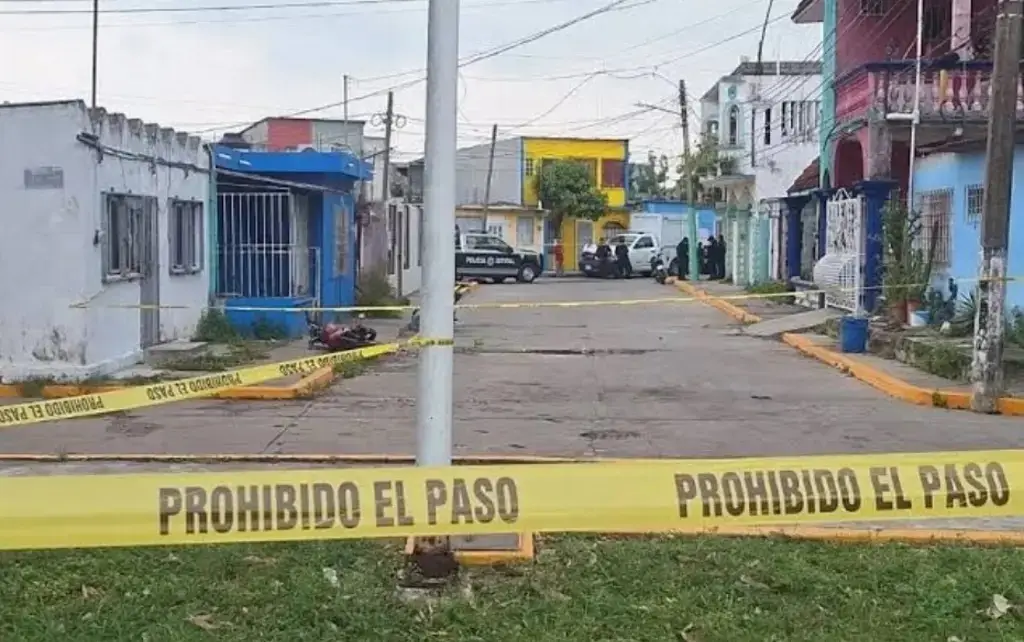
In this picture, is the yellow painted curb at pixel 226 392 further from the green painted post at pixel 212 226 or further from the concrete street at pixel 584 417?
the green painted post at pixel 212 226

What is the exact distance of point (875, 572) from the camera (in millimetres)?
5703

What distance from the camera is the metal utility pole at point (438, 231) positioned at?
537cm

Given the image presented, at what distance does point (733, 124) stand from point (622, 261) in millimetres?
8493

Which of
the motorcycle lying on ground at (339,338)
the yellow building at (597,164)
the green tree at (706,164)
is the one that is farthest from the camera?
the yellow building at (597,164)

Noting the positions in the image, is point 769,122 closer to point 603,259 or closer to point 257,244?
point 603,259

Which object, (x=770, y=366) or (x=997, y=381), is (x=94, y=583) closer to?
(x=997, y=381)

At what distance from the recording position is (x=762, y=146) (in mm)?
44062

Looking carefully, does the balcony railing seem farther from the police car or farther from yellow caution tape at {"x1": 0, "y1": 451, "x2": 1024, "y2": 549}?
the police car

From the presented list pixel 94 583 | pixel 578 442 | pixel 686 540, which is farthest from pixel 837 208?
pixel 94 583

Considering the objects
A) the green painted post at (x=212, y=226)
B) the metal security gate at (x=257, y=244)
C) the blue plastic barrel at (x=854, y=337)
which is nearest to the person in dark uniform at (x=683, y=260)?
the metal security gate at (x=257, y=244)

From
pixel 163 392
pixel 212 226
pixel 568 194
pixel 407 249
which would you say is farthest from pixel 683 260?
pixel 163 392

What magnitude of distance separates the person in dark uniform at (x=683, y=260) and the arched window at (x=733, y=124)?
7774mm

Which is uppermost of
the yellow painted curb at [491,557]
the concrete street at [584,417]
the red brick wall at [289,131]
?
the red brick wall at [289,131]

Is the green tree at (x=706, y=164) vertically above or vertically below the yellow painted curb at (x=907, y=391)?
above
